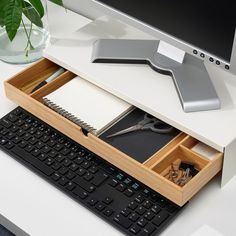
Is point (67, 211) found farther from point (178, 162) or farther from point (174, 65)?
point (174, 65)

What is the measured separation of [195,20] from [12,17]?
1.25ft

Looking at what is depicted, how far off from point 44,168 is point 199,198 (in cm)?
28

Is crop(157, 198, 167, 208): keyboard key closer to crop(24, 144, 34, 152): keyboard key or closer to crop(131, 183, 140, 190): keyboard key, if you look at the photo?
crop(131, 183, 140, 190): keyboard key

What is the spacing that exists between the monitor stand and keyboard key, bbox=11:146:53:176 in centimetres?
23

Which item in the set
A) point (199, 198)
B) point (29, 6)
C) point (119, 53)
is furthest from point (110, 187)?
point (29, 6)

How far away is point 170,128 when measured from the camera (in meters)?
1.18

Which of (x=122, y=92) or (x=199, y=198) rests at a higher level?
(x=122, y=92)

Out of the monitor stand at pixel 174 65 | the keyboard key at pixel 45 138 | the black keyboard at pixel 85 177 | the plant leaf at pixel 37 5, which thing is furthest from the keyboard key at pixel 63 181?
the plant leaf at pixel 37 5

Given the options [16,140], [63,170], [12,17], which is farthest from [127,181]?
[12,17]

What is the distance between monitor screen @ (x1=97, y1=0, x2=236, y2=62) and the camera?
1045mm

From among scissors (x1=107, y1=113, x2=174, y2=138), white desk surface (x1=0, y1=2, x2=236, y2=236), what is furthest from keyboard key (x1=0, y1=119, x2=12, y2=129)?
scissors (x1=107, y1=113, x2=174, y2=138)

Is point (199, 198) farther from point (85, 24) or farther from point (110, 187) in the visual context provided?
point (85, 24)

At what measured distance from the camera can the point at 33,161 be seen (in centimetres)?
118

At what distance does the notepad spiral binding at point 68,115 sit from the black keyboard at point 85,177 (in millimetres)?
47
